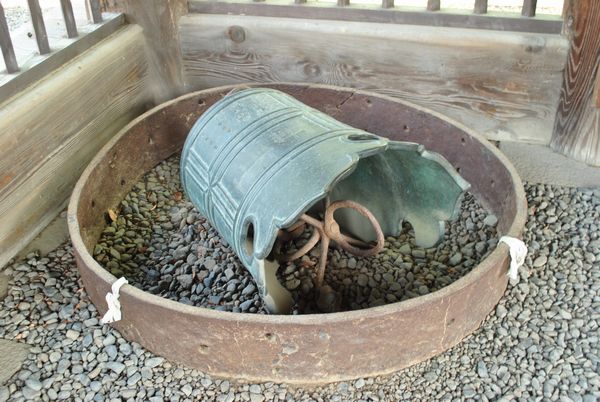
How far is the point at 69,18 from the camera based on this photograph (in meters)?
2.97

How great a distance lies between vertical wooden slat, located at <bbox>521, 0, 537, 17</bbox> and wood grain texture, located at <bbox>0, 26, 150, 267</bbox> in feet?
5.92

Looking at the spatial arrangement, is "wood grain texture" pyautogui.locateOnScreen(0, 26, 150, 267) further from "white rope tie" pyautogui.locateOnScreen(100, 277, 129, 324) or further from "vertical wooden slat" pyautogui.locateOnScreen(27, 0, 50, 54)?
"white rope tie" pyautogui.locateOnScreen(100, 277, 129, 324)

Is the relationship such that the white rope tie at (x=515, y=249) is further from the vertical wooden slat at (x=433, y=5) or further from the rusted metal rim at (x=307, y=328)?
the vertical wooden slat at (x=433, y=5)

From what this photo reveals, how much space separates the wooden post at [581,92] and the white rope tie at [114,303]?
2061 millimetres

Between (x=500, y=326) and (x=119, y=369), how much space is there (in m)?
1.28

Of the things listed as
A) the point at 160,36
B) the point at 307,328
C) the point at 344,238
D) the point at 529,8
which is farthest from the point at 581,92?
the point at 160,36

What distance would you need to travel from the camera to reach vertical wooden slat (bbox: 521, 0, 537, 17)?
9.67 ft

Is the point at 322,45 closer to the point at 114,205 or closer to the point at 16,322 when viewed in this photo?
the point at 114,205

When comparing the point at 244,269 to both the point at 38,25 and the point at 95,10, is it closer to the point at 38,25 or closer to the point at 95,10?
the point at 38,25

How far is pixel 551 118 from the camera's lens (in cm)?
313

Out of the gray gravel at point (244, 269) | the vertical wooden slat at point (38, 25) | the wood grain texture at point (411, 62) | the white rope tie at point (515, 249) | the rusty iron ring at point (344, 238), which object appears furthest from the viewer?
the wood grain texture at point (411, 62)

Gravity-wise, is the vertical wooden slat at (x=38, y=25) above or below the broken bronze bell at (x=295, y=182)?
above

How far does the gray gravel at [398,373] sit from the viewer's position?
213 centimetres

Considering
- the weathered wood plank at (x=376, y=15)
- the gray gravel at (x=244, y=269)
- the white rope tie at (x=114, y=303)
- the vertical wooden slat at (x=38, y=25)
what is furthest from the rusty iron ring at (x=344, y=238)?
the vertical wooden slat at (x=38, y=25)
